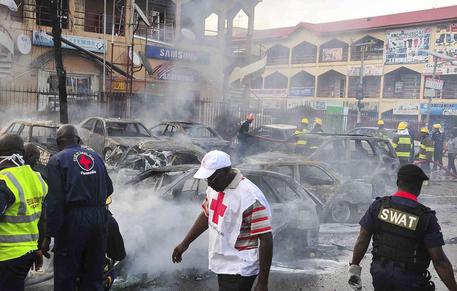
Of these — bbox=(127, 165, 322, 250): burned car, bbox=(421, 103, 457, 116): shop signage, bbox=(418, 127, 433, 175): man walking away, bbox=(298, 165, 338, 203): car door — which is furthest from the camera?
bbox=(421, 103, 457, 116): shop signage

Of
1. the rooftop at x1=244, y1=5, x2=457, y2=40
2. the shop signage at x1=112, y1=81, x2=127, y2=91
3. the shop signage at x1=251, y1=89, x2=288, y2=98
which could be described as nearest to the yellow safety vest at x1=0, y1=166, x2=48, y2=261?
the shop signage at x1=112, y1=81, x2=127, y2=91

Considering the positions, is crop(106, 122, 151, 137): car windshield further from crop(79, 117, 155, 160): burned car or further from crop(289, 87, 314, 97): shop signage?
crop(289, 87, 314, 97): shop signage

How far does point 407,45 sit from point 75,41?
25.7 metres

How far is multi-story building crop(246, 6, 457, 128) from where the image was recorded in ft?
108

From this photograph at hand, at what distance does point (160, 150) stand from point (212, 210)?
6658 mm

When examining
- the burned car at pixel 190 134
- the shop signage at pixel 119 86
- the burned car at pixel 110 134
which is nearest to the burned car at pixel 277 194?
the burned car at pixel 110 134

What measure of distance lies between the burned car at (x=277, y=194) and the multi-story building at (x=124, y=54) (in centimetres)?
1060

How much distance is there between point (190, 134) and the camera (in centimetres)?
1373

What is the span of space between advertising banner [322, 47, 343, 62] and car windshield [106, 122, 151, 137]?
29.3m

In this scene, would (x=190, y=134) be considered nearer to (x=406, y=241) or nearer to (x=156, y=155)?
(x=156, y=155)

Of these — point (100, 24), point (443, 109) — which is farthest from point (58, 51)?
point (443, 109)

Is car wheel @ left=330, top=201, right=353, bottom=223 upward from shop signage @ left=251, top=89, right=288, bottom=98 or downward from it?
downward

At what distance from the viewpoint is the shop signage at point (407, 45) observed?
3422 cm

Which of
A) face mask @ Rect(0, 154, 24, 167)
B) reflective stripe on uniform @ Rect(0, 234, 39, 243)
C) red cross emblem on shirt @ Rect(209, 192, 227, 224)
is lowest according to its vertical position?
reflective stripe on uniform @ Rect(0, 234, 39, 243)
